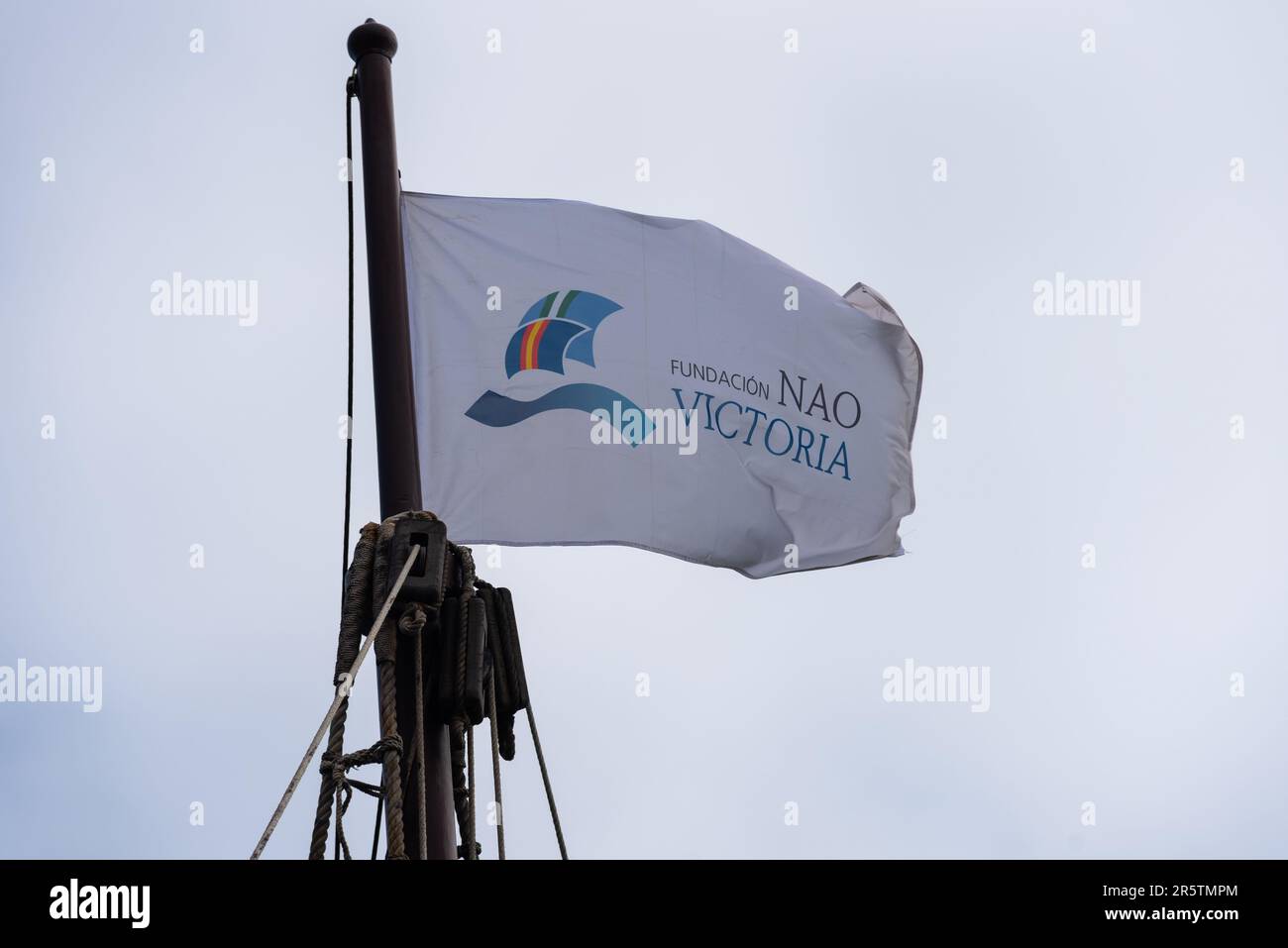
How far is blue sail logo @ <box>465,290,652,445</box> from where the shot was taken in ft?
27.6

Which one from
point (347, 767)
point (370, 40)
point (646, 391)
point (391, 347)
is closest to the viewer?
point (347, 767)

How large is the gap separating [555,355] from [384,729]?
11.5ft

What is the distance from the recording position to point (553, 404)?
859 cm

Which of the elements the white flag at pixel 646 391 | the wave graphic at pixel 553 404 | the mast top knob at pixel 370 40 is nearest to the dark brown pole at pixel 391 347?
the mast top knob at pixel 370 40

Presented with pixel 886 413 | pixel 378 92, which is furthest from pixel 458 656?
pixel 886 413

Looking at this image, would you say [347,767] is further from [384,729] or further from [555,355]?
[555,355]

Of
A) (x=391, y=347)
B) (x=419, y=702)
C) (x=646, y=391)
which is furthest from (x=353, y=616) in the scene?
(x=646, y=391)

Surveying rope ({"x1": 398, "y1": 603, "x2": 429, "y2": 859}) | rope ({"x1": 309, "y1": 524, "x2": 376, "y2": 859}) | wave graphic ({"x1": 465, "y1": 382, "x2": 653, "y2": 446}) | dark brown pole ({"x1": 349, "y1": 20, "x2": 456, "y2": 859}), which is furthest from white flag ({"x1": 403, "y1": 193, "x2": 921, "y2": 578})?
rope ({"x1": 398, "y1": 603, "x2": 429, "y2": 859})

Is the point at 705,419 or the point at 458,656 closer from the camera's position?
the point at 458,656

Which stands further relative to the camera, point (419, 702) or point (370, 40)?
point (370, 40)

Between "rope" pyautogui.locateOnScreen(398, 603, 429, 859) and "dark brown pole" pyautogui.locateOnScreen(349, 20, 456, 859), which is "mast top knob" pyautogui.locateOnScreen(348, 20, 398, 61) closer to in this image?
"dark brown pole" pyautogui.locateOnScreen(349, 20, 456, 859)
